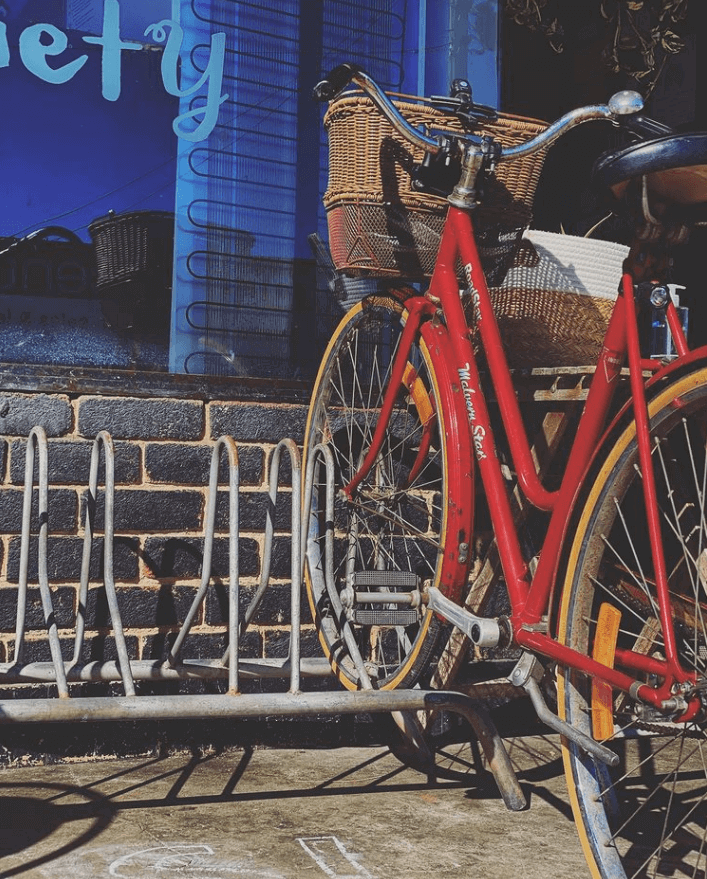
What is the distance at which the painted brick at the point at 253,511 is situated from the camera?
3484 millimetres

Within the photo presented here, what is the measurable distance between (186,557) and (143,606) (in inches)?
7.9

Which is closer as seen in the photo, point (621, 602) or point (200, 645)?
point (621, 602)

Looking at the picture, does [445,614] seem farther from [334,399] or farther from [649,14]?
[649,14]

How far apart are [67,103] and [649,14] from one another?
2.30 m

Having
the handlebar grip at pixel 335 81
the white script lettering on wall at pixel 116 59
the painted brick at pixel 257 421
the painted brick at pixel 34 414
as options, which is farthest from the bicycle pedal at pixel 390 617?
the white script lettering on wall at pixel 116 59

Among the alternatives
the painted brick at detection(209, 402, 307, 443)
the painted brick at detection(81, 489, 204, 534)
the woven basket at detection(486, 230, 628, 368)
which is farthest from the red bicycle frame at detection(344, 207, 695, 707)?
the painted brick at detection(81, 489, 204, 534)

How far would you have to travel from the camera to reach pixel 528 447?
2365 mm

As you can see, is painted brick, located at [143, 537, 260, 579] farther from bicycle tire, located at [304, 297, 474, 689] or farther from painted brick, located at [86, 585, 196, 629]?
bicycle tire, located at [304, 297, 474, 689]

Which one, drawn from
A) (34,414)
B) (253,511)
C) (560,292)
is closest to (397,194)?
(560,292)

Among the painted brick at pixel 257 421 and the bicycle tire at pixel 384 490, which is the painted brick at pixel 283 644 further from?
the painted brick at pixel 257 421

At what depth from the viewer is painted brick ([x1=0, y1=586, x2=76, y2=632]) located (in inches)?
127

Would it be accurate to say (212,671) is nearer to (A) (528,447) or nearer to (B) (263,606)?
(B) (263,606)

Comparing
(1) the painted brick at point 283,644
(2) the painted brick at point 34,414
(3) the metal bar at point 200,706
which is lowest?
(1) the painted brick at point 283,644

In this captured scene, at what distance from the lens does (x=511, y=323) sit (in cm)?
301
